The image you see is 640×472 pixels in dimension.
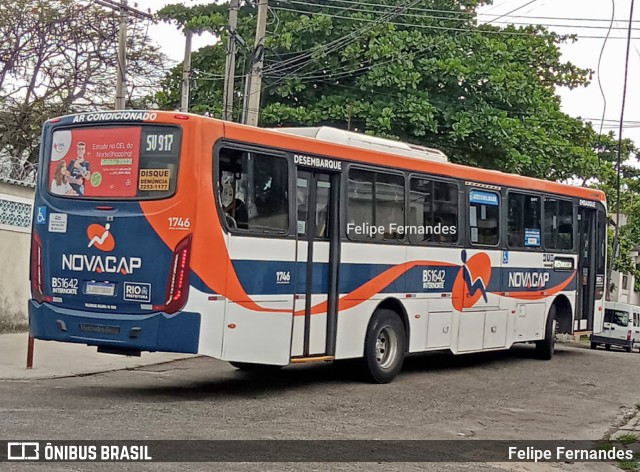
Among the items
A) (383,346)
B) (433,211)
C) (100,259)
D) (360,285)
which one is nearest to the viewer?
(100,259)

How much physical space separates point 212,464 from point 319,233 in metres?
5.09

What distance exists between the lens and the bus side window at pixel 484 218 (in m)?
15.1

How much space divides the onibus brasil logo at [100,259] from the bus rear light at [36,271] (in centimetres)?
45

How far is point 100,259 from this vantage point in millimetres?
10469

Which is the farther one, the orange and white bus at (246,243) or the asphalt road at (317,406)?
the orange and white bus at (246,243)

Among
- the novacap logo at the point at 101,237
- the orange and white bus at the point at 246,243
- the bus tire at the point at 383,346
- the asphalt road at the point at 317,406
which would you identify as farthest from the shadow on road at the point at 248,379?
the novacap logo at the point at 101,237

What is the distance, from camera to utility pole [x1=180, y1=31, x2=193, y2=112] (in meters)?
23.2

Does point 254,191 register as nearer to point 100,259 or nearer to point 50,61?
point 100,259

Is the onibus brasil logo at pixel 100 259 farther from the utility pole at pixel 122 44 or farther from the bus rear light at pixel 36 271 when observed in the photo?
the utility pole at pixel 122 44

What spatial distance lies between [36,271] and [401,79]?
14.1m

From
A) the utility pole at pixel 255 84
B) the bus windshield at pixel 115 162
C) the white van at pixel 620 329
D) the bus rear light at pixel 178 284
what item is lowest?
the white van at pixel 620 329

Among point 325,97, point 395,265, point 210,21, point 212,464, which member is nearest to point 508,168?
point 325,97

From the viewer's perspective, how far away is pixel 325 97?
78.2 feet

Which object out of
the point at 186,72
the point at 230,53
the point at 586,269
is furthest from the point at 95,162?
the point at 186,72
